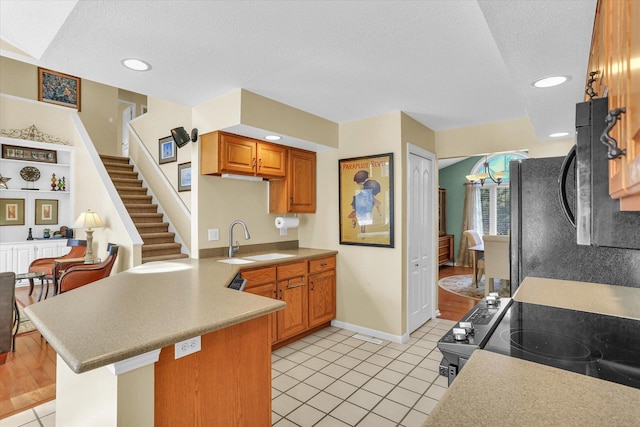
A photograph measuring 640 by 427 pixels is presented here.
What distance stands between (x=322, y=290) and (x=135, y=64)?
2.73m

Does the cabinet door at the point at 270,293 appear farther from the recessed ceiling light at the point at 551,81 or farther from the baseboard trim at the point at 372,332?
the recessed ceiling light at the point at 551,81

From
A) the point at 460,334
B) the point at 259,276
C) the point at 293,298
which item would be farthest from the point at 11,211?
the point at 460,334

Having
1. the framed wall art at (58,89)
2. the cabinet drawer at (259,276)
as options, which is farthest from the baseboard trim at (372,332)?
the framed wall art at (58,89)

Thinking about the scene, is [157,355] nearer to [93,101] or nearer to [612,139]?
[612,139]

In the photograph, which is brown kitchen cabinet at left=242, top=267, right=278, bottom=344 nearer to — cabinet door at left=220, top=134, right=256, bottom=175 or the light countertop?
cabinet door at left=220, top=134, right=256, bottom=175

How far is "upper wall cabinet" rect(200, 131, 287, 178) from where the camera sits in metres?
3.10

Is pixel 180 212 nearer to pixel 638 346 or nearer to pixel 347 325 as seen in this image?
pixel 347 325

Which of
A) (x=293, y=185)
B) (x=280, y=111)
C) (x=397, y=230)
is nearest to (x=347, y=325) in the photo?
(x=397, y=230)

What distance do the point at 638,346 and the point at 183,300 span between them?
1814mm

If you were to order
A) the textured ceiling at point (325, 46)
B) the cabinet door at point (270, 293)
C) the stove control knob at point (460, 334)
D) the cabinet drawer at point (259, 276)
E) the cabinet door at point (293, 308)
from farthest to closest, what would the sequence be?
the cabinet door at point (293, 308) → the cabinet door at point (270, 293) → the cabinet drawer at point (259, 276) → the textured ceiling at point (325, 46) → the stove control knob at point (460, 334)

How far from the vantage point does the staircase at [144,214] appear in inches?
169

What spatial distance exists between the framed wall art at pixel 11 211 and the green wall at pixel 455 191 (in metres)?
8.92

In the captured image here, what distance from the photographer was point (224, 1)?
1.69 metres

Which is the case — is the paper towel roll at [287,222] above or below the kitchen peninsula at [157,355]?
above
